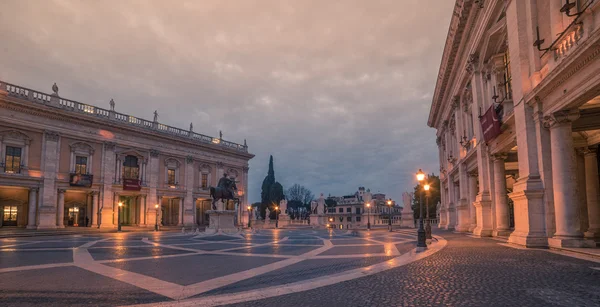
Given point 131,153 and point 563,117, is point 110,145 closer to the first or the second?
point 131,153

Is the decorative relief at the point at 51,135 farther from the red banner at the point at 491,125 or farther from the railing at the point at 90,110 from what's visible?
the red banner at the point at 491,125

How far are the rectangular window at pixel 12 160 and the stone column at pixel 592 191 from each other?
4610cm

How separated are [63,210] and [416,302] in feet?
144

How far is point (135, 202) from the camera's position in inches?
1908

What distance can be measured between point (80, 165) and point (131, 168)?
6278 mm

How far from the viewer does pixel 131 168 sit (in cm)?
4666

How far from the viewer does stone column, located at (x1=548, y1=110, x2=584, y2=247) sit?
1153 cm

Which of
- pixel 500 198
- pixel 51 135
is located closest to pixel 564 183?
pixel 500 198

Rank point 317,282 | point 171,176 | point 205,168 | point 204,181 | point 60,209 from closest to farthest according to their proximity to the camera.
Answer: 1. point 317,282
2. point 60,209
3. point 171,176
4. point 204,181
5. point 205,168

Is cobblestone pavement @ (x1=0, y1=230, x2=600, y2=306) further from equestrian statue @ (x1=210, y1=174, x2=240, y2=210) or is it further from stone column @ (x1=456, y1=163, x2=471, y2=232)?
equestrian statue @ (x1=210, y1=174, x2=240, y2=210)

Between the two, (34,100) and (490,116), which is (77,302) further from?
(34,100)

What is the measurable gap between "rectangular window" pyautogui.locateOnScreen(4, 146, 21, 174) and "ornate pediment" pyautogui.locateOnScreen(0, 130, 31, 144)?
941mm

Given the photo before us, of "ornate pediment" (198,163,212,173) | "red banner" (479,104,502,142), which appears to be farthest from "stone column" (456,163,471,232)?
"ornate pediment" (198,163,212,173)

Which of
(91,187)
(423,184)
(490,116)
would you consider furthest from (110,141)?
(490,116)
